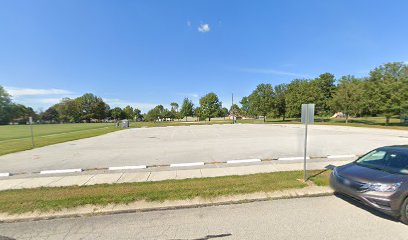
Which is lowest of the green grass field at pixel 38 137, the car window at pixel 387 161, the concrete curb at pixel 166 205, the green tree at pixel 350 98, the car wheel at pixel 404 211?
the green grass field at pixel 38 137

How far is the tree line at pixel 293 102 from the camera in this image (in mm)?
29714

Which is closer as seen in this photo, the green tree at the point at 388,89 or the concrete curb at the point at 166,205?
the concrete curb at the point at 166,205

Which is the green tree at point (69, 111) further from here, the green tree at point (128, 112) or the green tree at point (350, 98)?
the green tree at point (350, 98)

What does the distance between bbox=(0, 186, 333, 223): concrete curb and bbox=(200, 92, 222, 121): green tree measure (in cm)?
6934

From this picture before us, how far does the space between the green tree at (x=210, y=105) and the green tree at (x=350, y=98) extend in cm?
4164

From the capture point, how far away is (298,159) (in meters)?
8.71

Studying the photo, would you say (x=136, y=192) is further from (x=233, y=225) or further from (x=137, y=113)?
(x=137, y=113)

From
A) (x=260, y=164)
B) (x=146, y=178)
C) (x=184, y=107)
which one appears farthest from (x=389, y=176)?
(x=184, y=107)

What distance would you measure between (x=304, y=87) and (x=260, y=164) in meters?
54.0

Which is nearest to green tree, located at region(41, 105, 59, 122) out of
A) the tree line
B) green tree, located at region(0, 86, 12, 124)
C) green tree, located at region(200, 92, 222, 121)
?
the tree line

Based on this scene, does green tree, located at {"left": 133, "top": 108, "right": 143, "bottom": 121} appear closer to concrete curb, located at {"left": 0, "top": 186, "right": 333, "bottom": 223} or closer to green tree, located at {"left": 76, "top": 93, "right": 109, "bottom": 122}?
green tree, located at {"left": 76, "top": 93, "right": 109, "bottom": 122}

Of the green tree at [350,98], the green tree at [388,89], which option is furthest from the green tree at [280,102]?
the green tree at [388,89]

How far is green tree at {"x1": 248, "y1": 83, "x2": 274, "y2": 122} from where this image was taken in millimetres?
58169

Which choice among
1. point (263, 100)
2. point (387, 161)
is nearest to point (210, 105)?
point (263, 100)
